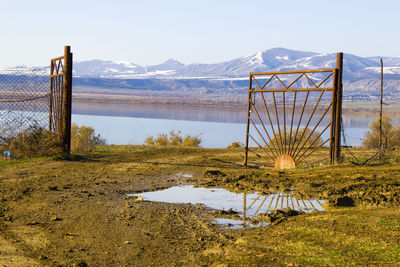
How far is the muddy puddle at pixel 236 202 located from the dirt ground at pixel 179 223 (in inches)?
13.3

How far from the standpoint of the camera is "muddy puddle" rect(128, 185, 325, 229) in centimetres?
950

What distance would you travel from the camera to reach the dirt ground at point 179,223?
715 centimetres

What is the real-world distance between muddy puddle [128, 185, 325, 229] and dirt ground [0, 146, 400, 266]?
339 millimetres

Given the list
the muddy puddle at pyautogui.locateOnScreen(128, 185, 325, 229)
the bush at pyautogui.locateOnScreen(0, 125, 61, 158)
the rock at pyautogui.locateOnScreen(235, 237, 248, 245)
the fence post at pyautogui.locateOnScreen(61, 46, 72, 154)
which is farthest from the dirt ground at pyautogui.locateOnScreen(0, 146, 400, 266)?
the fence post at pyautogui.locateOnScreen(61, 46, 72, 154)

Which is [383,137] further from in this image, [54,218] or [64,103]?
[54,218]

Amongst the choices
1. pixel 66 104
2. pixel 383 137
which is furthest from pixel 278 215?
pixel 383 137

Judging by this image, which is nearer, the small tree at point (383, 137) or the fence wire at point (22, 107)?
the fence wire at point (22, 107)

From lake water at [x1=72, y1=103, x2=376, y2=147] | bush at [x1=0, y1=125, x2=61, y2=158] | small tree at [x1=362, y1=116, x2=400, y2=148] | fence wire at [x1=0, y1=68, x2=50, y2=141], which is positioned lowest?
lake water at [x1=72, y1=103, x2=376, y2=147]

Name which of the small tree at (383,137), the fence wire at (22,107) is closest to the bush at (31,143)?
the fence wire at (22,107)

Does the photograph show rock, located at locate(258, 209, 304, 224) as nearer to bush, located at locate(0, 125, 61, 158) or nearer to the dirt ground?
the dirt ground

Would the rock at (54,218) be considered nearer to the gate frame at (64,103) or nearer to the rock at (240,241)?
the rock at (240,241)

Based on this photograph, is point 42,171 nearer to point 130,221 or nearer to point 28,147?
point 28,147

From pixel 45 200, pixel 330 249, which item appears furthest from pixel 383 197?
pixel 45 200

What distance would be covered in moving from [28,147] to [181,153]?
5.81 meters
